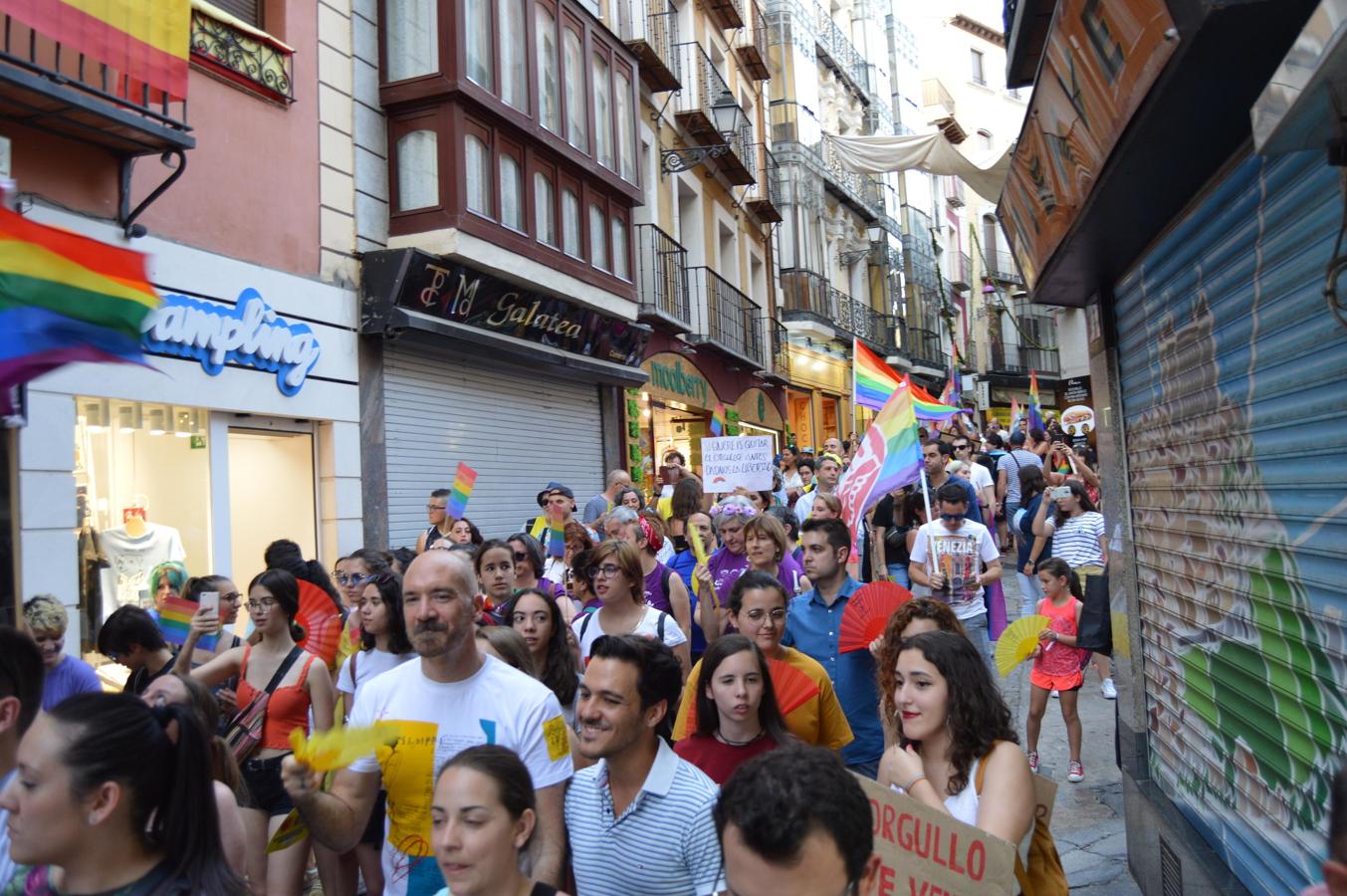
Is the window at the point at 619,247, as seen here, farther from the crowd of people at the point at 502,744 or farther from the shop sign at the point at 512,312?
the crowd of people at the point at 502,744

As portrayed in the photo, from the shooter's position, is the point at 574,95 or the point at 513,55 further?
the point at 574,95

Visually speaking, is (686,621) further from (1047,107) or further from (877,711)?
(1047,107)

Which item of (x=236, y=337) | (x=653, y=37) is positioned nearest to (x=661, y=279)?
(x=653, y=37)

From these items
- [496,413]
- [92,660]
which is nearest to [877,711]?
[92,660]

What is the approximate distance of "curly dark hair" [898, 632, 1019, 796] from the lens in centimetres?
316

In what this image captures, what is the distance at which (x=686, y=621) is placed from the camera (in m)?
6.43

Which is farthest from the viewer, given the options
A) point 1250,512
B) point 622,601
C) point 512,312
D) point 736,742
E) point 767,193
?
point 767,193

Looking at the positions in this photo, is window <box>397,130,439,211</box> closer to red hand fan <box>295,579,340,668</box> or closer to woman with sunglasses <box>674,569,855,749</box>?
red hand fan <box>295,579,340,668</box>

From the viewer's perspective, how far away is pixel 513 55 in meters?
13.2

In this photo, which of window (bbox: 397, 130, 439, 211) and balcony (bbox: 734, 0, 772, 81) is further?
balcony (bbox: 734, 0, 772, 81)

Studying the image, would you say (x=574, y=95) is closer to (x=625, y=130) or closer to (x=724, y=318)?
(x=625, y=130)

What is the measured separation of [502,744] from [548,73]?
12340 mm

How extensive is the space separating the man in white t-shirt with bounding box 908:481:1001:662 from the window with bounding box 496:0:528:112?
813 cm

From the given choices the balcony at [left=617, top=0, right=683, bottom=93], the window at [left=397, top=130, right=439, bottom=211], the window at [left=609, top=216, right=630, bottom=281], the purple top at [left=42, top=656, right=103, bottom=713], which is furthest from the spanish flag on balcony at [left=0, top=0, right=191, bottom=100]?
the balcony at [left=617, top=0, right=683, bottom=93]
